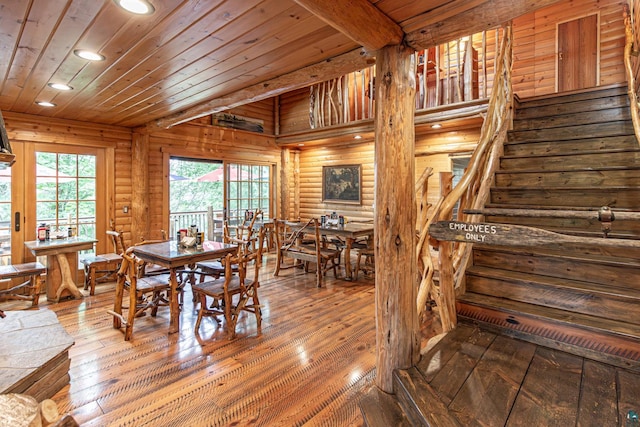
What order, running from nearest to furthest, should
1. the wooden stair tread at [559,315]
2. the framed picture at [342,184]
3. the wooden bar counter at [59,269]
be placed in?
1. the wooden stair tread at [559,315]
2. the wooden bar counter at [59,269]
3. the framed picture at [342,184]

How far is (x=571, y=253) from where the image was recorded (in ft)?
7.44

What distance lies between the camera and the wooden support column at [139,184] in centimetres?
508

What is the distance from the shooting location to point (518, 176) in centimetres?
305

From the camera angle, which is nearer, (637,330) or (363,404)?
(637,330)

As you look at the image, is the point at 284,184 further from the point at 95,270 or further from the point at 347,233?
the point at 95,270

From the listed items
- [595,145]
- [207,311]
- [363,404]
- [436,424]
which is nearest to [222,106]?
[207,311]

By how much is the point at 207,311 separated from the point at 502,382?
249 cm

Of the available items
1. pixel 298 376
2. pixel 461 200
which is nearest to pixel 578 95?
pixel 461 200

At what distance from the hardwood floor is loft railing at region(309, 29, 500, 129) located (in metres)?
3.56

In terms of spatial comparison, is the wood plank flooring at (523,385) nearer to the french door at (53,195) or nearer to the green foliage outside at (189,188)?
the french door at (53,195)

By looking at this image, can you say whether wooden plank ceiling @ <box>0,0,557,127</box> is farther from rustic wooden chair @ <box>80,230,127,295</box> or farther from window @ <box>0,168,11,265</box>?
rustic wooden chair @ <box>80,230,127,295</box>

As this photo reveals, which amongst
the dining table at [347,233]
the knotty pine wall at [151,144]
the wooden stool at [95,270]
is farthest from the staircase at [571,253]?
the knotty pine wall at [151,144]

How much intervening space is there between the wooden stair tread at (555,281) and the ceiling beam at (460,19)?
5.11 ft

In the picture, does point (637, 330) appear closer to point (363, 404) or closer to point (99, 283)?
point (363, 404)
